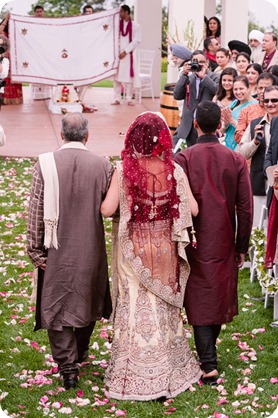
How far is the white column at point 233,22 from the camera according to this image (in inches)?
634

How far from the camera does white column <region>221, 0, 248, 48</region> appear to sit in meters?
16.1

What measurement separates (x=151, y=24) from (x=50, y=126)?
4.66 metres

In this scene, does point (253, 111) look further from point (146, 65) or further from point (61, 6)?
point (61, 6)

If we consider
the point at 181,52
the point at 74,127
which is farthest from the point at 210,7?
the point at 74,127

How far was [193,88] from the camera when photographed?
10070mm

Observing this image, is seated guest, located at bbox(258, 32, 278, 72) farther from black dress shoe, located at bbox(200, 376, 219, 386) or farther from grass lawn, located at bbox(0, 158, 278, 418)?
black dress shoe, located at bbox(200, 376, 219, 386)

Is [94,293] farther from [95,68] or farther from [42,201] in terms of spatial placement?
[95,68]

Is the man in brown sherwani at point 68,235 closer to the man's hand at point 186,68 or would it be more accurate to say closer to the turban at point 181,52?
the man's hand at point 186,68

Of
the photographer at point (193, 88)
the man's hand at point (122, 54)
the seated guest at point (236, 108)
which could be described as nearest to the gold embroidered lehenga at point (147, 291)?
the seated guest at point (236, 108)

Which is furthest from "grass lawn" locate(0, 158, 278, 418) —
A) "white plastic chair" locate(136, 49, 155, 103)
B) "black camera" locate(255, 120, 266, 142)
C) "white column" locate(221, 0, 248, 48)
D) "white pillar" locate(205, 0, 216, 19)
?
"white pillar" locate(205, 0, 216, 19)

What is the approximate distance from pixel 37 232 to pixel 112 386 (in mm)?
1028

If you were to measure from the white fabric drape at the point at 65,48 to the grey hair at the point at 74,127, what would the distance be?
11.7 metres

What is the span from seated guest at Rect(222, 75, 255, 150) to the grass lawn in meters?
1.42

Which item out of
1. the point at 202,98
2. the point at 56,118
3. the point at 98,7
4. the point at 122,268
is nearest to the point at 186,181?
the point at 122,268
